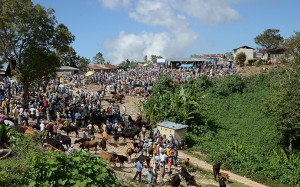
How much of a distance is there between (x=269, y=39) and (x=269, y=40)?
20 centimetres

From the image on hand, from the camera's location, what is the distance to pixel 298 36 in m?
48.6

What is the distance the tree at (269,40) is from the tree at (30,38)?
2096 inches

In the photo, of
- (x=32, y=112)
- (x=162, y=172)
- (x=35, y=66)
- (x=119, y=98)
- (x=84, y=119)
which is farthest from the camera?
(x=119, y=98)

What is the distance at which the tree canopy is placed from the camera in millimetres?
71438

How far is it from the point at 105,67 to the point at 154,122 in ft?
190

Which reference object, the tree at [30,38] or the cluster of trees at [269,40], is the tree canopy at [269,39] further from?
the tree at [30,38]

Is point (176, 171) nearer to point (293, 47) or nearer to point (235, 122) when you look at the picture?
point (235, 122)

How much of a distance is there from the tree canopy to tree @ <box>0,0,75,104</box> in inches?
2111

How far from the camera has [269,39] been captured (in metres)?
71.5

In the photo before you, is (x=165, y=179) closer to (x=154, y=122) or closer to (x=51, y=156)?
(x=51, y=156)

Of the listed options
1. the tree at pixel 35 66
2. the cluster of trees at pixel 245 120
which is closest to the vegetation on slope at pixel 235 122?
the cluster of trees at pixel 245 120

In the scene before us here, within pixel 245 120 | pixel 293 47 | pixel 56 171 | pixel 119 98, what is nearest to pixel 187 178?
pixel 56 171

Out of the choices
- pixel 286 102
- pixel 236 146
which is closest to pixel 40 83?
pixel 236 146

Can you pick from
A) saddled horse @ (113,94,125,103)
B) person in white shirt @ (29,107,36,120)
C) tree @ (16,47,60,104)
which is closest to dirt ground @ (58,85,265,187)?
person in white shirt @ (29,107,36,120)
